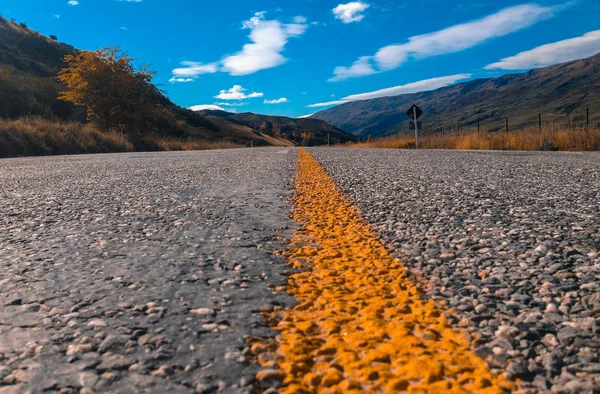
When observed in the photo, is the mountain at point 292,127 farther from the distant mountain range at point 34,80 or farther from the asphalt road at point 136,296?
the asphalt road at point 136,296

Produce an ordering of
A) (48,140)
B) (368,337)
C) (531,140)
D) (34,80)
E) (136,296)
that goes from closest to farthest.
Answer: (368,337) < (136,296) < (531,140) < (48,140) < (34,80)

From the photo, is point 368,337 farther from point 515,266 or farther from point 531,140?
point 531,140

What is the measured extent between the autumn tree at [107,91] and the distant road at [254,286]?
25.1 meters

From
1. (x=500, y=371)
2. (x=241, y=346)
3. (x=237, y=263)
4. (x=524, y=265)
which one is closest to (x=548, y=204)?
(x=524, y=265)

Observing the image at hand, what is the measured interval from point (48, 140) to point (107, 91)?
418 inches

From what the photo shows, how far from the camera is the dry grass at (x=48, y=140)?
15.3m

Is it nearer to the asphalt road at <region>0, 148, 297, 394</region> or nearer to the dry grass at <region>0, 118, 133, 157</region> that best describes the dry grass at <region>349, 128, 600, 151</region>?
the asphalt road at <region>0, 148, 297, 394</region>

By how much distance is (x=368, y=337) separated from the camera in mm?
1137

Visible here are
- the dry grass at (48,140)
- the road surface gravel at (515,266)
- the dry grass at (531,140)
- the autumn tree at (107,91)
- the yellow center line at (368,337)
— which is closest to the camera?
the yellow center line at (368,337)

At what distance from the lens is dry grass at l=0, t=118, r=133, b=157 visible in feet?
50.2

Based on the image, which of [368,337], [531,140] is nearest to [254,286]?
[368,337]

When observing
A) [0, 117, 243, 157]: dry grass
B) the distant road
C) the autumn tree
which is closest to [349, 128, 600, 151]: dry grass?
the distant road

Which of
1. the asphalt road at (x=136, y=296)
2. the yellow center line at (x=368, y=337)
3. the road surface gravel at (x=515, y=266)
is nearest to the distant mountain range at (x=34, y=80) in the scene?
the asphalt road at (x=136, y=296)

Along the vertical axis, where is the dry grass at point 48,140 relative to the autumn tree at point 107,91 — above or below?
below
